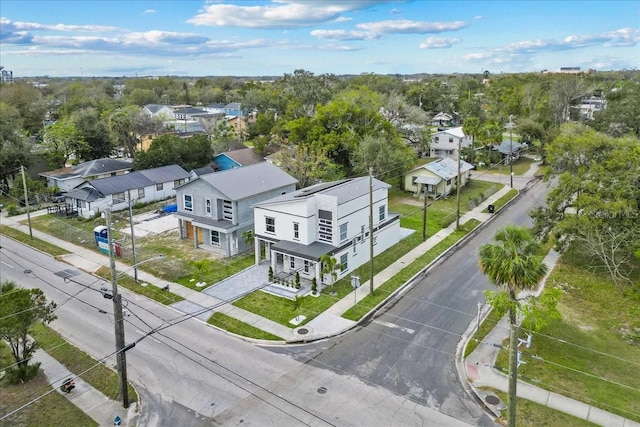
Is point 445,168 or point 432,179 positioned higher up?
point 445,168

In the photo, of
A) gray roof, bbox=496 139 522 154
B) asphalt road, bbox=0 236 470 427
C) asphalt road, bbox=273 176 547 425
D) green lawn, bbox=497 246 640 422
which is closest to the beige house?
asphalt road, bbox=273 176 547 425

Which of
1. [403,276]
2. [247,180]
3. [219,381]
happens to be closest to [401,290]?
[403,276]

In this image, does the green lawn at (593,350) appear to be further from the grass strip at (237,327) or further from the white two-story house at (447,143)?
the white two-story house at (447,143)

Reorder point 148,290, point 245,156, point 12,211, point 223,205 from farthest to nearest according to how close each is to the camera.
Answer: point 245,156
point 12,211
point 223,205
point 148,290

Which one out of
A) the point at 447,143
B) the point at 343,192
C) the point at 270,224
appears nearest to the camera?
the point at 343,192

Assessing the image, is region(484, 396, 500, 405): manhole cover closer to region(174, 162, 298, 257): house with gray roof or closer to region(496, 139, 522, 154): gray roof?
region(174, 162, 298, 257): house with gray roof

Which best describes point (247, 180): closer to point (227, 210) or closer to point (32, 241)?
point (227, 210)
